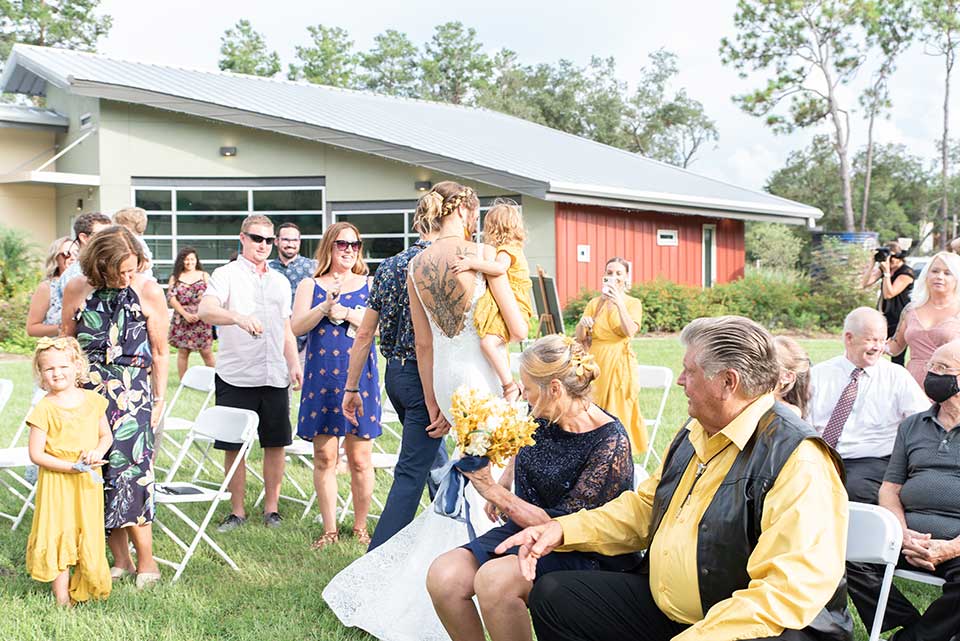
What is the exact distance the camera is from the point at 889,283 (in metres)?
10.1

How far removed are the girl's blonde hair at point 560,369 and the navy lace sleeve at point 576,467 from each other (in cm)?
11

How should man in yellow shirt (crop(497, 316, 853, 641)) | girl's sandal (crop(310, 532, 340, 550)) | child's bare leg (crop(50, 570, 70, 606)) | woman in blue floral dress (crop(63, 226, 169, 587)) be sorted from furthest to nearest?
girl's sandal (crop(310, 532, 340, 550)) < woman in blue floral dress (crop(63, 226, 169, 587)) < child's bare leg (crop(50, 570, 70, 606)) < man in yellow shirt (crop(497, 316, 853, 641))

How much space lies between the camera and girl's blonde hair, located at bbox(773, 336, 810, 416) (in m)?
4.26

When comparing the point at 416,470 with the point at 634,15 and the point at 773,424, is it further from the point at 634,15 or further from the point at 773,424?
the point at 634,15

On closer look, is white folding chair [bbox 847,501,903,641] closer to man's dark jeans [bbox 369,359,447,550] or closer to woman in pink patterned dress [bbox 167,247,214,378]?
man's dark jeans [bbox 369,359,447,550]

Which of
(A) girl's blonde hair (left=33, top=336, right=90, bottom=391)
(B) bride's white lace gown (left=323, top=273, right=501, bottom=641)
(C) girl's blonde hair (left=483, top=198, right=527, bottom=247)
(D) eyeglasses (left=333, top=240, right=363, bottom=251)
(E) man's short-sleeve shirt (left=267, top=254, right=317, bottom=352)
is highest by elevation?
(C) girl's blonde hair (left=483, top=198, right=527, bottom=247)

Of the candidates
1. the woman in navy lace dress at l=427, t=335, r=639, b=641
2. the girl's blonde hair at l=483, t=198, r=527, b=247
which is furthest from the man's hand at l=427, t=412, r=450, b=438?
the girl's blonde hair at l=483, t=198, r=527, b=247

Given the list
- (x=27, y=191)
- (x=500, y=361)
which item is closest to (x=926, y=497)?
(x=500, y=361)

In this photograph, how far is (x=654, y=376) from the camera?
7.12 metres

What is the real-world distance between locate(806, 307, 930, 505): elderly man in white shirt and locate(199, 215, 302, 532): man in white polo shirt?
9.97 feet

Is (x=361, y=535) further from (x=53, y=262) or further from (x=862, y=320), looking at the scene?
(x=862, y=320)

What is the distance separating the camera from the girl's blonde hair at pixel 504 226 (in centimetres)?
545

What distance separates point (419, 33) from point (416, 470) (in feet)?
168

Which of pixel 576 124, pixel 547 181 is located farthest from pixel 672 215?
pixel 576 124
